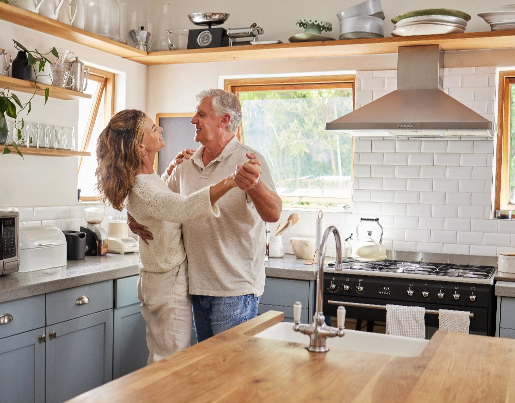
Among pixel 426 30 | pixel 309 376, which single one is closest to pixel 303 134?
pixel 426 30

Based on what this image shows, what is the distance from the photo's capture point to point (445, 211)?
14.2 feet

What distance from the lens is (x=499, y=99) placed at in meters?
4.30

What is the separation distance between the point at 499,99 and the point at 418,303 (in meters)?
1.57

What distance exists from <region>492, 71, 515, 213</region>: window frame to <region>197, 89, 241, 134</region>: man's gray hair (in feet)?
7.08

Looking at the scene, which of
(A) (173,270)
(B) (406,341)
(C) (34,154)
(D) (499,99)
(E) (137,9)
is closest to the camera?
(B) (406,341)

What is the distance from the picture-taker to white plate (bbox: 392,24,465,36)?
12.7 feet

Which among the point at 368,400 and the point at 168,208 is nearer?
the point at 368,400

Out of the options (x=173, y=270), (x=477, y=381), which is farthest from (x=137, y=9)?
(x=477, y=381)

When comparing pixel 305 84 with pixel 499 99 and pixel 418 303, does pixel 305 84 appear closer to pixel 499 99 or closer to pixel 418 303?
pixel 499 99

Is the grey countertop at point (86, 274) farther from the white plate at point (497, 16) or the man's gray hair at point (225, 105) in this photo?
the white plate at point (497, 16)

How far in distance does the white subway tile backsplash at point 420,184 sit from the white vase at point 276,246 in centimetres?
97

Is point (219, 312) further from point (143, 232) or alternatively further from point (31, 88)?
point (31, 88)

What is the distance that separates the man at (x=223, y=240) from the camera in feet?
8.82

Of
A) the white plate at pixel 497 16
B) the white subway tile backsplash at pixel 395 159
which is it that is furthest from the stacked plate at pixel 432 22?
the white subway tile backsplash at pixel 395 159
